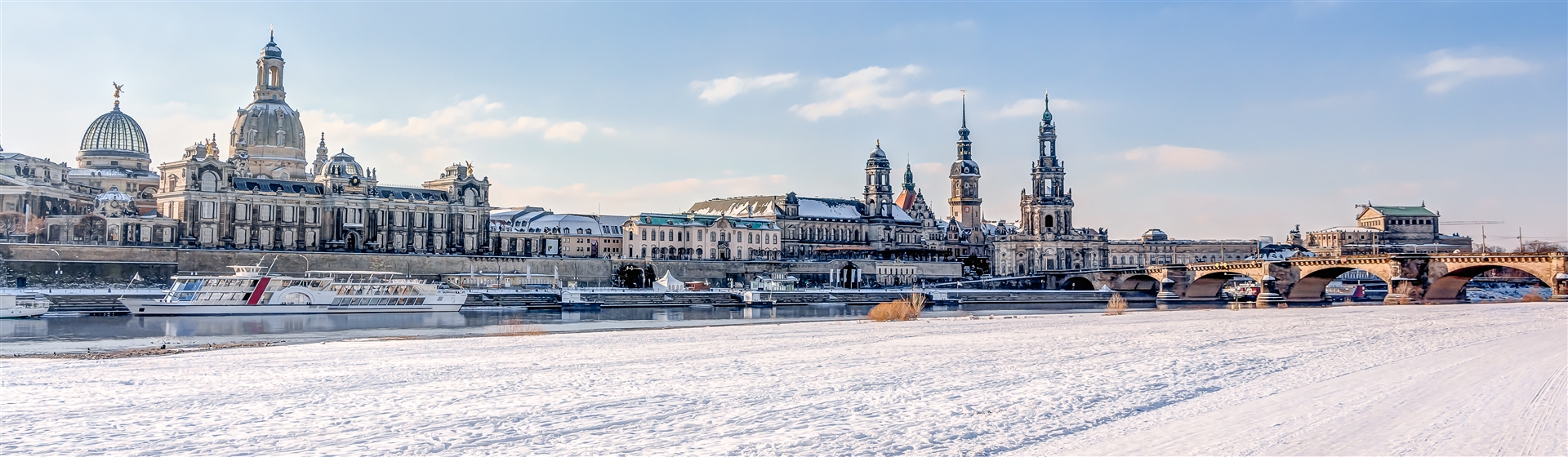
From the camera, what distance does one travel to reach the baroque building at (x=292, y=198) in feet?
274

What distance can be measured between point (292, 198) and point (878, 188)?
6891 cm

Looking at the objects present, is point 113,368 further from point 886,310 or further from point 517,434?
point 886,310

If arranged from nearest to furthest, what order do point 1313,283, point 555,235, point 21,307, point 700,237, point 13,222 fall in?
point 21,307
point 13,222
point 1313,283
point 555,235
point 700,237

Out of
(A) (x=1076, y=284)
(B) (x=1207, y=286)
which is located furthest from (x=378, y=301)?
(A) (x=1076, y=284)

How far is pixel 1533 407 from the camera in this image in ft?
44.3

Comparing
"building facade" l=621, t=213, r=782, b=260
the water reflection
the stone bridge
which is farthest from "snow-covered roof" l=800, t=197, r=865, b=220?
the water reflection

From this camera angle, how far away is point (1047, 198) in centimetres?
13025

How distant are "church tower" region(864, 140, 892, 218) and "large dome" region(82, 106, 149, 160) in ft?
249

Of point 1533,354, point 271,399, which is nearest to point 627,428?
point 271,399

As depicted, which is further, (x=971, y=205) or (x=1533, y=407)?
(x=971, y=205)

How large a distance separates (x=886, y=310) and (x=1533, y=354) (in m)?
24.6

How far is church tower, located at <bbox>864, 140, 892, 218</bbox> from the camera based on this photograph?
444 feet

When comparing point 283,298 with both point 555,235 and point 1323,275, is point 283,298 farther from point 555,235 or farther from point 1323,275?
point 1323,275

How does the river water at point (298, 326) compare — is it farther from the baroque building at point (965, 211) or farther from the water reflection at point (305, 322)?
the baroque building at point (965, 211)
